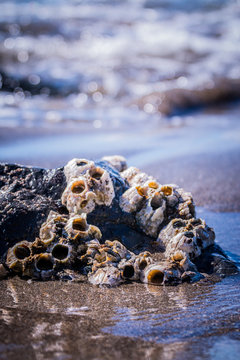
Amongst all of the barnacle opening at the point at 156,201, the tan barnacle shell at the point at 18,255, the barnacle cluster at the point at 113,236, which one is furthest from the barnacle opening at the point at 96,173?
the tan barnacle shell at the point at 18,255

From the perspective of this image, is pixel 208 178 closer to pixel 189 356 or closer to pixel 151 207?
pixel 151 207

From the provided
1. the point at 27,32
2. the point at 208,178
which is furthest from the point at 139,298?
the point at 27,32

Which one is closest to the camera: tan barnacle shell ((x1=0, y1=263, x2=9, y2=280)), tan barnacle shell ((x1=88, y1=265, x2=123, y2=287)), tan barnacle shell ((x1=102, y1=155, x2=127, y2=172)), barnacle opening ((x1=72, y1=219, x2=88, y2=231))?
tan barnacle shell ((x1=88, y1=265, x2=123, y2=287))

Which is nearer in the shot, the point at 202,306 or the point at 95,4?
the point at 202,306

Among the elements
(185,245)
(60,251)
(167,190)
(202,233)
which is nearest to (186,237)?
(185,245)

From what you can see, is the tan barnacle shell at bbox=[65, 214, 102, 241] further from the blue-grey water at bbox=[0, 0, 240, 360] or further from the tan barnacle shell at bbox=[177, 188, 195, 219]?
the tan barnacle shell at bbox=[177, 188, 195, 219]

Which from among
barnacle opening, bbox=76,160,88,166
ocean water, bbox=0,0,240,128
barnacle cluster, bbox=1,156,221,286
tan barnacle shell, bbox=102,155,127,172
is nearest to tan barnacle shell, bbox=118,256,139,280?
barnacle cluster, bbox=1,156,221,286

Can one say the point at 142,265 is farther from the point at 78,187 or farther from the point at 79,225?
the point at 78,187
